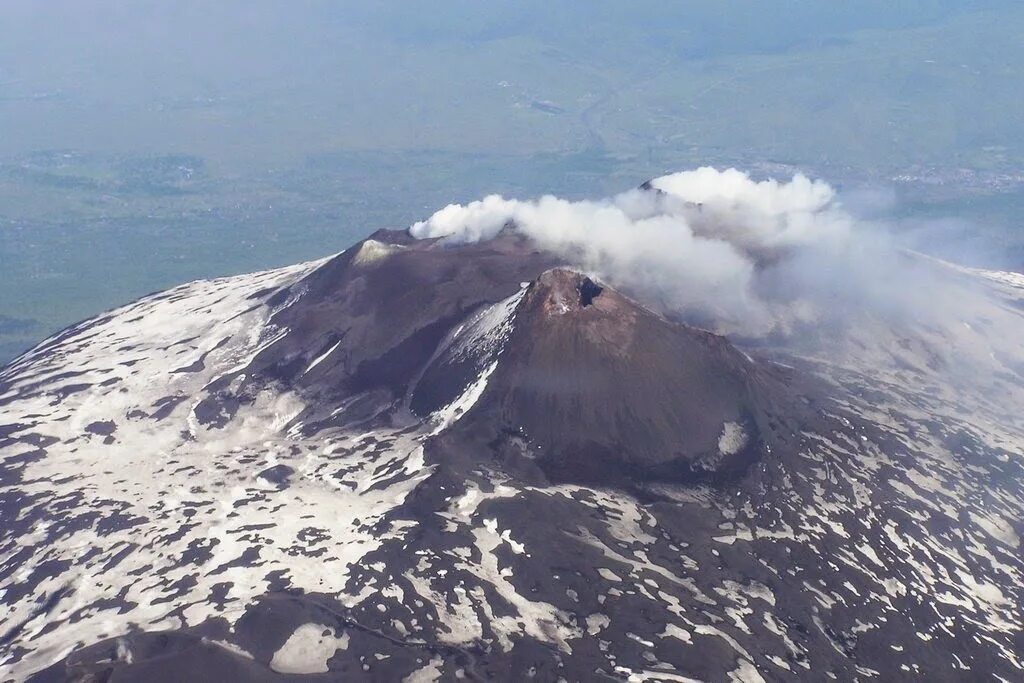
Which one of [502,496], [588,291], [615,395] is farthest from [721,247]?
[502,496]

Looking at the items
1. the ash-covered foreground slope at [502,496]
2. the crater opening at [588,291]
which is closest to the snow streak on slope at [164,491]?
the ash-covered foreground slope at [502,496]

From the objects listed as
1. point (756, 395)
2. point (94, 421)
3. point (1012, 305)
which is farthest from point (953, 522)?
point (94, 421)

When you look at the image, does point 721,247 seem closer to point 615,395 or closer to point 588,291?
point 588,291

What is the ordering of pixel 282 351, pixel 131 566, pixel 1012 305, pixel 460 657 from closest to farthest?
pixel 460 657
pixel 131 566
pixel 282 351
pixel 1012 305

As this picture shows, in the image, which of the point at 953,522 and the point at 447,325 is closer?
the point at 953,522

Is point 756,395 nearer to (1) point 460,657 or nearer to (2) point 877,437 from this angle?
(2) point 877,437
